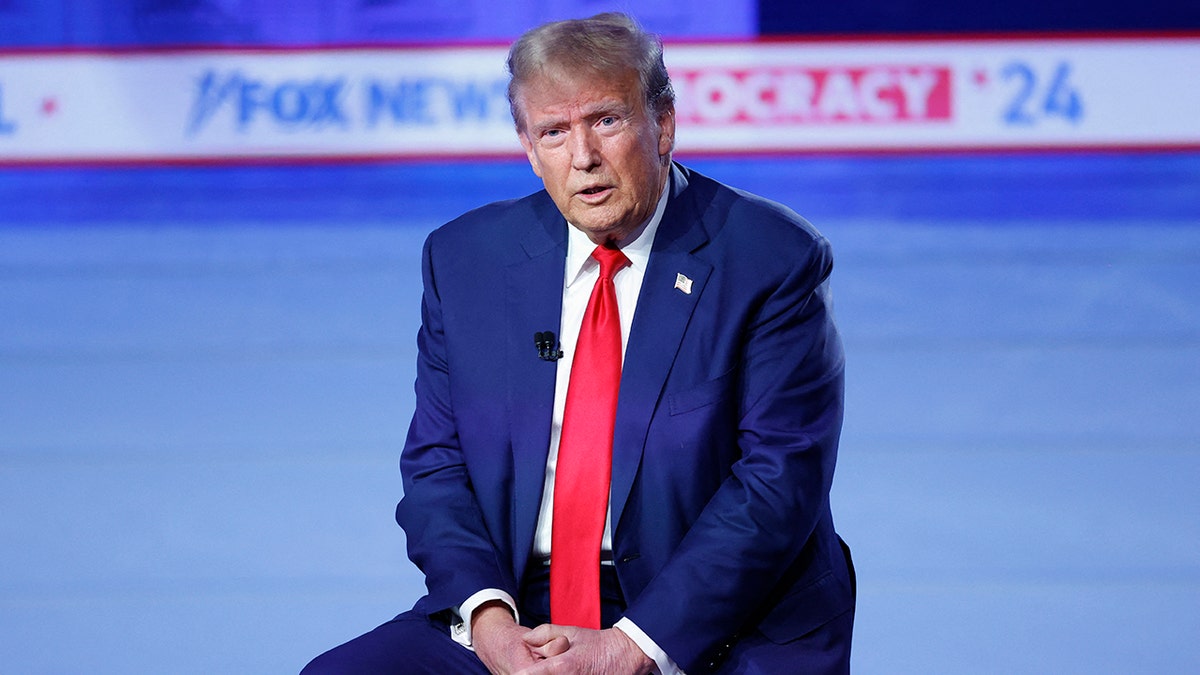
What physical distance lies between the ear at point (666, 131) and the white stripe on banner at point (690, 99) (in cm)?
290

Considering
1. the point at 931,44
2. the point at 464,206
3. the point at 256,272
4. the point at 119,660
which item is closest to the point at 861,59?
the point at 931,44

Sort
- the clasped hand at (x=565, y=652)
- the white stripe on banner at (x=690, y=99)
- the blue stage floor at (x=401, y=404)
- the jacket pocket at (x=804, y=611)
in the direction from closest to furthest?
the clasped hand at (x=565, y=652) → the jacket pocket at (x=804, y=611) → the blue stage floor at (x=401, y=404) → the white stripe on banner at (x=690, y=99)

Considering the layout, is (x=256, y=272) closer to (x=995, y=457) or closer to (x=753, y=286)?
(x=995, y=457)

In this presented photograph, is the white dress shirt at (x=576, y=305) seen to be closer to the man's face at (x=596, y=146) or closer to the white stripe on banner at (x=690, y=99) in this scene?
the man's face at (x=596, y=146)

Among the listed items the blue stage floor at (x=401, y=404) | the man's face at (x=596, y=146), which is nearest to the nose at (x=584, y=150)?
the man's face at (x=596, y=146)

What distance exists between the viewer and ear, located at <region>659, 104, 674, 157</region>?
1449mm

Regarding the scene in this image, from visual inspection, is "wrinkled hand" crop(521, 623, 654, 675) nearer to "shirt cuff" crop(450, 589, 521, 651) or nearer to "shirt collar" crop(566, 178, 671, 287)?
"shirt cuff" crop(450, 589, 521, 651)

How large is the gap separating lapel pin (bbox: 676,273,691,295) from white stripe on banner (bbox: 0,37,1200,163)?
296cm

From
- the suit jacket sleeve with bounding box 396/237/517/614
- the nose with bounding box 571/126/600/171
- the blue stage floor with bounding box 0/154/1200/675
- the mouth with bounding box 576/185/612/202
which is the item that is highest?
the nose with bounding box 571/126/600/171

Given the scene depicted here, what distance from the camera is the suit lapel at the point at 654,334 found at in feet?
4.57

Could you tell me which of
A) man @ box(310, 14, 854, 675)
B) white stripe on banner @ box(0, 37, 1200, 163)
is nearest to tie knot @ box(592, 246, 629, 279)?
man @ box(310, 14, 854, 675)

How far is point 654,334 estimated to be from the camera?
1.42m

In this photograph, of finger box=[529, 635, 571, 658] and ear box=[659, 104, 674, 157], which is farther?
ear box=[659, 104, 674, 157]

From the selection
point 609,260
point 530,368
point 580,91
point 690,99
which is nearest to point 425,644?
point 530,368
